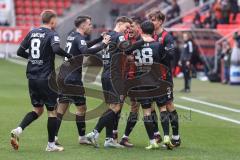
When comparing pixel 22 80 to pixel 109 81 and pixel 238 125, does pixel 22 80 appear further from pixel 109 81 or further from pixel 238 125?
pixel 109 81

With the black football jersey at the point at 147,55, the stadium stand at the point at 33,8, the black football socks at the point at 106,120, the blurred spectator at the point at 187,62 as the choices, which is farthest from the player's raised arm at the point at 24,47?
the stadium stand at the point at 33,8

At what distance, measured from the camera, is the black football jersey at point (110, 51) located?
497 inches

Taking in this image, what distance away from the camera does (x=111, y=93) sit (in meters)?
12.8

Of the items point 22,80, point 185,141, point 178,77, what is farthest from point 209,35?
point 185,141

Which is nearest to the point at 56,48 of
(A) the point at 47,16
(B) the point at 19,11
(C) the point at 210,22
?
(A) the point at 47,16

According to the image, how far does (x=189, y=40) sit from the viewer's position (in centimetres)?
2603

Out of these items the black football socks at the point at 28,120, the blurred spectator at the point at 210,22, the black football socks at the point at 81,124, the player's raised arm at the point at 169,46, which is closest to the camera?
the black football socks at the point at 28,120

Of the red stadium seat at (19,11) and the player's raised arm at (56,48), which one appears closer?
the player's raised arm at (56,48)

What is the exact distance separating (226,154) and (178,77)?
19.2 metres

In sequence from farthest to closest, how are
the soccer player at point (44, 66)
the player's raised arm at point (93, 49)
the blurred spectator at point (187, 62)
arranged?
the blurred spectator at point (187, 62) → the player's raised arm at point (93, 49) → the soccer player at point (44, 66)

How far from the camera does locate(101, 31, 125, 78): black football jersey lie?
12617mm

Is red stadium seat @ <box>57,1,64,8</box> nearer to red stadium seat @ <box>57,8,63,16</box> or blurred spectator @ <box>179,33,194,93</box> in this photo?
red stadium seat @ <box>57,8,63,16</box>

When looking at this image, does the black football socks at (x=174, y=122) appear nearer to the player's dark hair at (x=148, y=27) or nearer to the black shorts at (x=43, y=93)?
the player's dark hair at (x=148, y=27)

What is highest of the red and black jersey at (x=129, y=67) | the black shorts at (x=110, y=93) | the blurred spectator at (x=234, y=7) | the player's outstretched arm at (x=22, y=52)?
the blurred spectator at (x=234, y=7)
